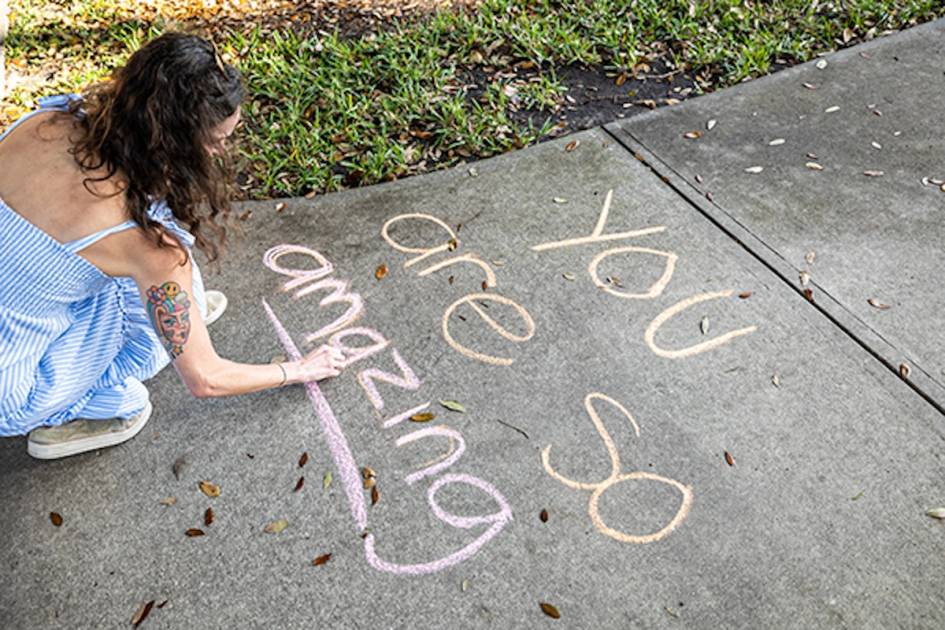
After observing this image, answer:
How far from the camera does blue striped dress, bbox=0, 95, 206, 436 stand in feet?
7.18

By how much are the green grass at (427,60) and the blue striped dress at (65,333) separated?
1.46 meters

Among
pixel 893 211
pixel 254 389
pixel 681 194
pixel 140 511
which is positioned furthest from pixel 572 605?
pixel 893 211

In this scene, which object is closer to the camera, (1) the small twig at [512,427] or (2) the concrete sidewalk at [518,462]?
(2) the concrete sidewalk at [518,462]

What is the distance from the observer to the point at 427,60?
478 cm

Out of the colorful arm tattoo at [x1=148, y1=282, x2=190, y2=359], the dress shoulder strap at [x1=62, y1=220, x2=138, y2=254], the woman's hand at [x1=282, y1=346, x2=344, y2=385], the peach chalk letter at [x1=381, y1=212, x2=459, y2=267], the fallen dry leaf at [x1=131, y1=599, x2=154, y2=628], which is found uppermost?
the dress shoulder strap at [x1=62, y1=220, x2=138, y2=254]

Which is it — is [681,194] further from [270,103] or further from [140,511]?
[140,511]

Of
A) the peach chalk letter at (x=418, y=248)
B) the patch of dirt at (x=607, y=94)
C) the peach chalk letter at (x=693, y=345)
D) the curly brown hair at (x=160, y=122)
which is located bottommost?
the peach chalk letter at (x=418, y=248)

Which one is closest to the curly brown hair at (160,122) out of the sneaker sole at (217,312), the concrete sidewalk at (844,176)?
the sneaker sole at (217,312)

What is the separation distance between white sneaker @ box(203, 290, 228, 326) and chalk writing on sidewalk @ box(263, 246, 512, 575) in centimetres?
18

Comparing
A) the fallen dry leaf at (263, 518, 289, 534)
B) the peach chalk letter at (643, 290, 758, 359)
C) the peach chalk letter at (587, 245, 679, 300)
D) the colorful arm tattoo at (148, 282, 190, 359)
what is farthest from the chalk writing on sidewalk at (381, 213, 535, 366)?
the colorful arm tattoo at (148, 282, 190, 359)

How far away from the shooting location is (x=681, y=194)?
12.3ft

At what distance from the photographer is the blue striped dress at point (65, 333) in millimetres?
2188

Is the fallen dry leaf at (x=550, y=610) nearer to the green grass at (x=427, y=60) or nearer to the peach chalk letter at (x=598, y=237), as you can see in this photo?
the peach chalk letter at (x=598, y=237)

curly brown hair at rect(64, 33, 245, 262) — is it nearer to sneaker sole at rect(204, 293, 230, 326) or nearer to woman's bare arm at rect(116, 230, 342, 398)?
woman's bare arm at rect(116, 230, 342, 398)
